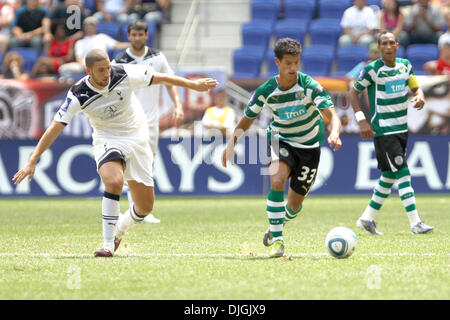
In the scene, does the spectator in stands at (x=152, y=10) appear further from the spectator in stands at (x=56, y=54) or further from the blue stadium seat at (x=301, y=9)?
the blue stadium seat at (x=301, y=9)

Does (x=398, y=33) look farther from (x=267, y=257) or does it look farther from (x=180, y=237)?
(x=267, y=257)

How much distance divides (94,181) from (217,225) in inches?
230

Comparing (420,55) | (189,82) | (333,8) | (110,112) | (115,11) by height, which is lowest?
(420,55)

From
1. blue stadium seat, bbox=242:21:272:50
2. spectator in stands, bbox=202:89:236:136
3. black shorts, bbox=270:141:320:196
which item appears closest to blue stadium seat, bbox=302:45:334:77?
blue stadium seat, bbox=242:21:272:50

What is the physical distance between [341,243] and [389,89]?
3347mm

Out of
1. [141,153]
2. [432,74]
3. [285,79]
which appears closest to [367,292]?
[285,79]

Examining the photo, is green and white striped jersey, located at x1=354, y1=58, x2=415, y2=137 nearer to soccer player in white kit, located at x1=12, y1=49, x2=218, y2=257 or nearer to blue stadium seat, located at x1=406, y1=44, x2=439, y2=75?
soccer player in white kit, located at x1=12, y1=49, x2=218, y2=257

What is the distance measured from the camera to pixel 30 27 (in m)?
20.9

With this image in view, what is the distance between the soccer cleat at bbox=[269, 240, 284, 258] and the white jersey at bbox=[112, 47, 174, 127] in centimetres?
431

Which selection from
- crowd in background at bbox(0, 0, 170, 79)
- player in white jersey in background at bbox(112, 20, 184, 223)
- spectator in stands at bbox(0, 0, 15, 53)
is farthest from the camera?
spectator in stands at bbox(0, 0, 15, 53)

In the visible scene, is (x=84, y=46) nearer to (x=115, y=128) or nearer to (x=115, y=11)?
(x=115, y=11)

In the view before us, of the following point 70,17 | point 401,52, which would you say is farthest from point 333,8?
point 70,17

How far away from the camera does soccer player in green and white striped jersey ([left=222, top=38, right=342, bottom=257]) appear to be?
7762 millimetres

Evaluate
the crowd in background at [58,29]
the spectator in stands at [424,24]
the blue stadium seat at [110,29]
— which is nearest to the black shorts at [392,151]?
the crowd in background at [58,29]
